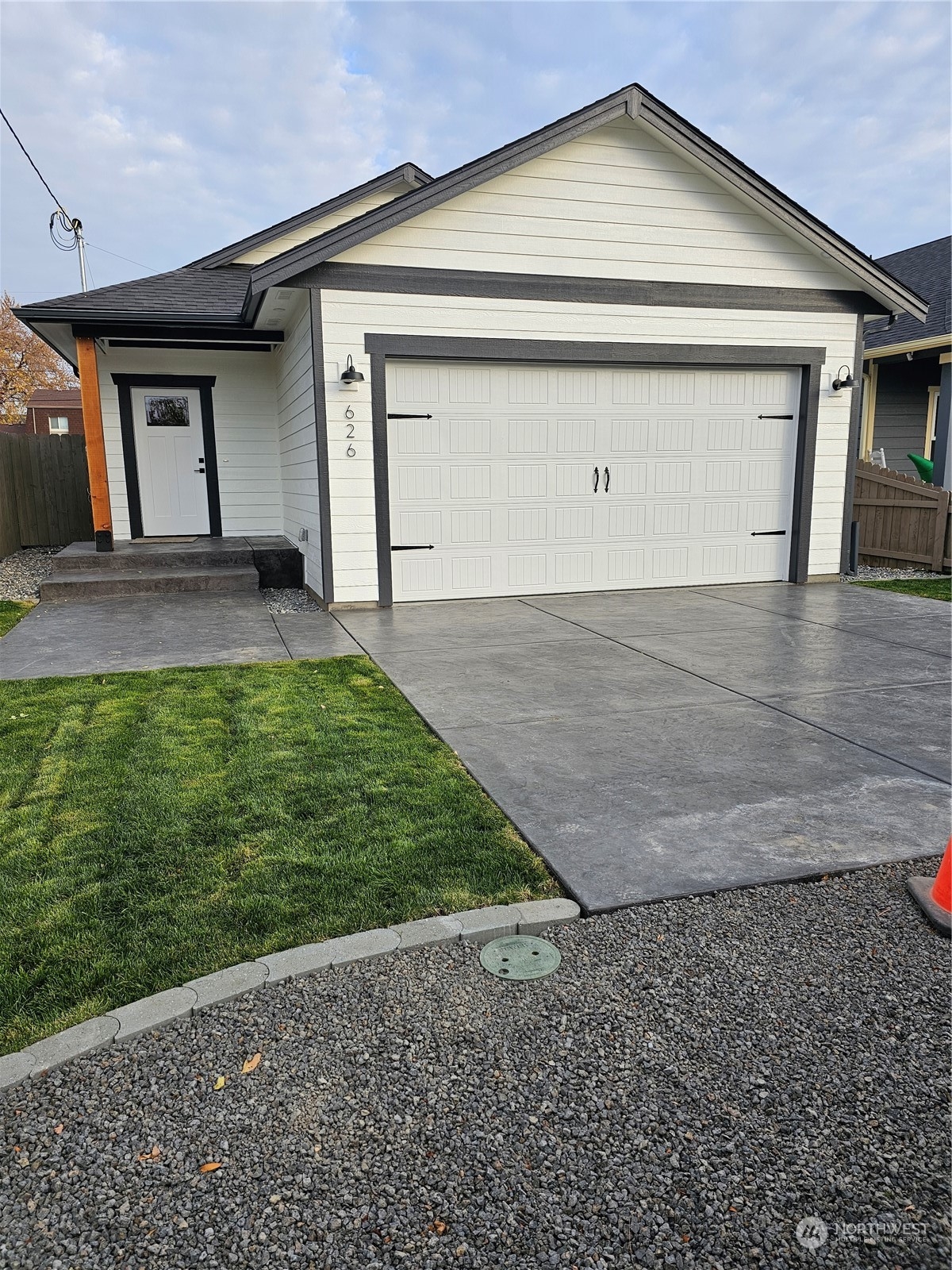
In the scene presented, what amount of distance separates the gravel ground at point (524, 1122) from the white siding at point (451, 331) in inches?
235

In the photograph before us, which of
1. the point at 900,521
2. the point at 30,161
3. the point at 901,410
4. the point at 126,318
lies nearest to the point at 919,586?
the point at 900,521

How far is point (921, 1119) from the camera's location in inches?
68.3

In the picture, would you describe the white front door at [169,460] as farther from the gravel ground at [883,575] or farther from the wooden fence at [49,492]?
the gravel ground at [883,575]

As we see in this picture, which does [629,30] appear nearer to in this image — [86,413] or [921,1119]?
[86,413]

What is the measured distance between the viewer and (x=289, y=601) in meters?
8.76

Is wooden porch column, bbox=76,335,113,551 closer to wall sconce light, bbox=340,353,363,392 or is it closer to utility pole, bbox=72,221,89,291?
wall sconce light, bbox=340,353,363,392

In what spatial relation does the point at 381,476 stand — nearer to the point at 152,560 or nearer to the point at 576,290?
the point at 576,290

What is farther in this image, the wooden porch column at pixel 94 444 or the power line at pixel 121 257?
the power line at pixel 121 257

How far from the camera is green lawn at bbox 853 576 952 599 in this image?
859cm

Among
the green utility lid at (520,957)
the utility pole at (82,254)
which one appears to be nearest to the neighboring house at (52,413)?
the utility pole at (82,254)

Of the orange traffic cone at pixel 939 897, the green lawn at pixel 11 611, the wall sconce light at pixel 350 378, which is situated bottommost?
the orange traffic cone at pixel 939 897

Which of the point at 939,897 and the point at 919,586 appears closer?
the point at 939,897

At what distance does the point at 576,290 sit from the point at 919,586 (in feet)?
16.3

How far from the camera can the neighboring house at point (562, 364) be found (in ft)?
25.0
